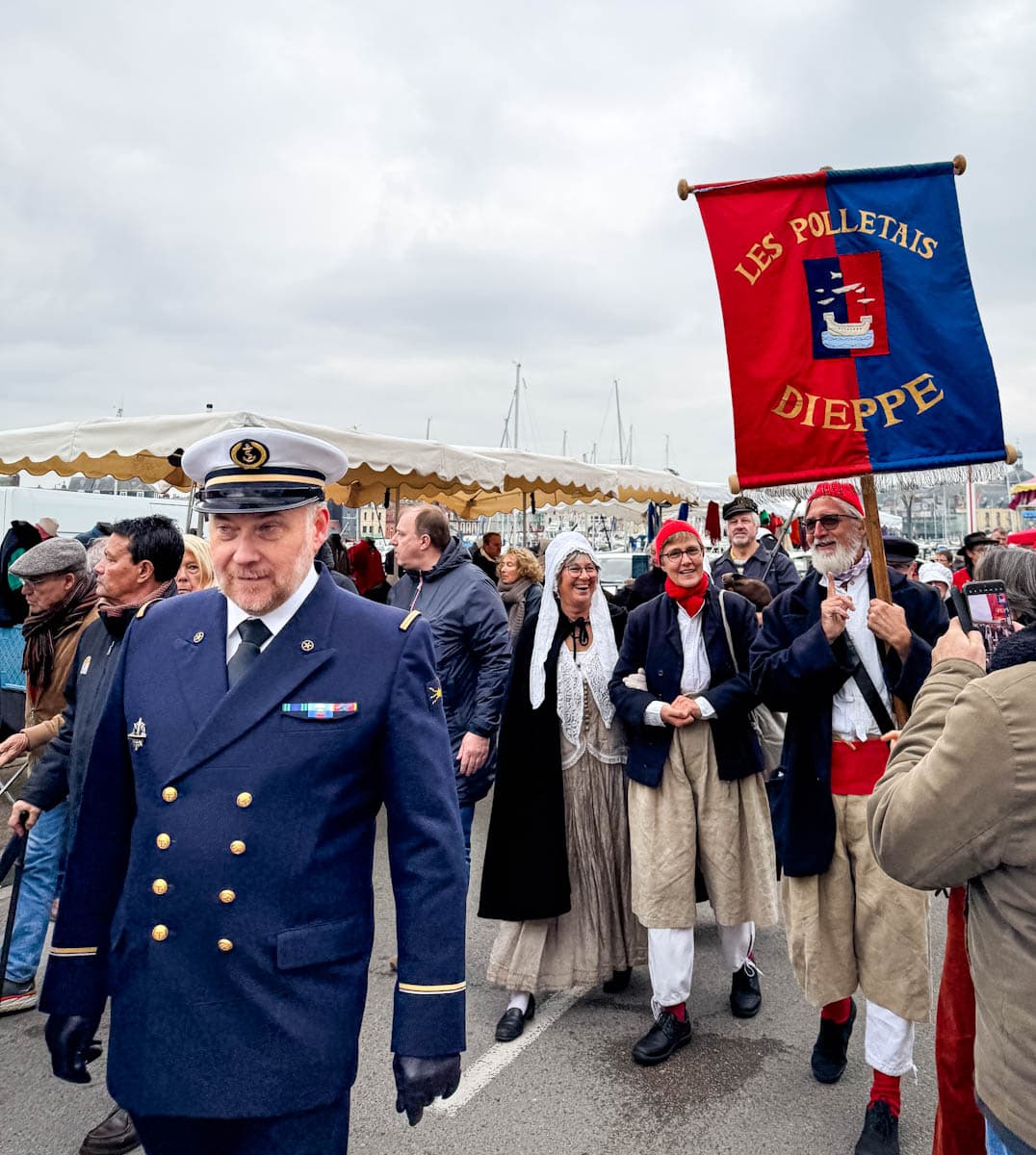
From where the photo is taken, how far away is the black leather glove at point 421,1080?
1.73 m

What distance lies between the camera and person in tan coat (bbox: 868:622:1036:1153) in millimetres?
1604

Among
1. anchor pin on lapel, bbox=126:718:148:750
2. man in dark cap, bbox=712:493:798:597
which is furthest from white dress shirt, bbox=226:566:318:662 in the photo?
man in dark cap, bbox=712:493:798:597

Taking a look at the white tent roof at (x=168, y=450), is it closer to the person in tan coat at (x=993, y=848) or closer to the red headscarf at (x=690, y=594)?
the red headscarf at (x=690, y=594)

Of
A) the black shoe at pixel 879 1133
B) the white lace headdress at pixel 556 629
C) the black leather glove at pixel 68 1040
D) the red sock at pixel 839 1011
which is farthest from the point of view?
the white lace headdress at pixel 556 629

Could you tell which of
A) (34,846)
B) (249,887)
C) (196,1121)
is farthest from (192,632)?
(34,846)

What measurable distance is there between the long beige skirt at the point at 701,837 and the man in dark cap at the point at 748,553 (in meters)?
3.31

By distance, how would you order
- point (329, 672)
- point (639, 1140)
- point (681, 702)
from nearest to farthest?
point (329, 672) < point (639, 1140) < point (681, 702)

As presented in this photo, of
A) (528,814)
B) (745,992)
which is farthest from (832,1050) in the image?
(528,814)

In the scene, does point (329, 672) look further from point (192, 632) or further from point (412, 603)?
point (412, 603)

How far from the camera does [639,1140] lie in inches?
118

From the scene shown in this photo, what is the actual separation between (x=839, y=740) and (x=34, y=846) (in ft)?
11.1

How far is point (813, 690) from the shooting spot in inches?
128

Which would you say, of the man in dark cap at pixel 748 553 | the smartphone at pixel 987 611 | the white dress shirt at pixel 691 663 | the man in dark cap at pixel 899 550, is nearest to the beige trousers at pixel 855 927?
the white dress shirt at pixel 691 663

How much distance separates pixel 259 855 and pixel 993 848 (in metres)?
1.35
